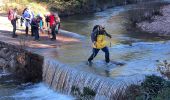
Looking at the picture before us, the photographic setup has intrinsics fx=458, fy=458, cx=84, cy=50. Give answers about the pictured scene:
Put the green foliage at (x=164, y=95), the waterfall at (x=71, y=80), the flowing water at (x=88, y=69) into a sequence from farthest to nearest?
1. the flowing water at (x=88, y=69)
2. the waterfall at (x=71, y=80)
3. the green foliage at (x=164, y=95)

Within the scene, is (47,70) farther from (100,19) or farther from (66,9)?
(66,9)

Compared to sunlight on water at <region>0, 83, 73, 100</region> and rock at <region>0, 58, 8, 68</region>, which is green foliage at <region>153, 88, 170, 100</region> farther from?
rock at <region>0, 58, 8, 68</region>

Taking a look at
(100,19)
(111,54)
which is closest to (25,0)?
(100,19)

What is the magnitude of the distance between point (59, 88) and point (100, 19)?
857 inches

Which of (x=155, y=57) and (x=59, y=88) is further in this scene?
(x=155, y=57)

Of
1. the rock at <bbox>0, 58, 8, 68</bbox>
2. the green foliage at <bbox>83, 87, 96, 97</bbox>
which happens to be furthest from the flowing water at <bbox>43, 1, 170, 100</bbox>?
the rock at <bbox>0, 58, 8, 68</bbox>

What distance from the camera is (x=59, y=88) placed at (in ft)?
62.6

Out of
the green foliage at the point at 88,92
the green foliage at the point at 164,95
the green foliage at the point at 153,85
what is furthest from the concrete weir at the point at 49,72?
the green foliage at the point at 164,95

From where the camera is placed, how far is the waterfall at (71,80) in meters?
16.0

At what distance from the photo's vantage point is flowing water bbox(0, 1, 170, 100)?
54.7ft

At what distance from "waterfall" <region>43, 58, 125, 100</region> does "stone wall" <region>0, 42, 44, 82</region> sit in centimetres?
72

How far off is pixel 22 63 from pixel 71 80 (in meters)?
4.45

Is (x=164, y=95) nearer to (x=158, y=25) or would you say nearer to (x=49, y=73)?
(x=49, y=73)

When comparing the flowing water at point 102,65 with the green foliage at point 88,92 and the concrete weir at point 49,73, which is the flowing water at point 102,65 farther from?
the green foliage at point 88,92
